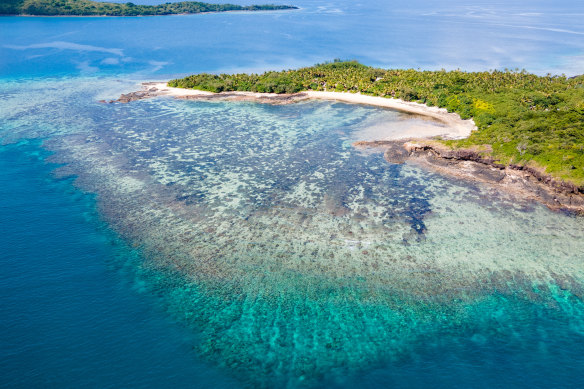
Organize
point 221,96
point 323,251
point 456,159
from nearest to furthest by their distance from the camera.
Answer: point 323,251, point 456,159, point 221,96

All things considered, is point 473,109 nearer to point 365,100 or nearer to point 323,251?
point 365,100

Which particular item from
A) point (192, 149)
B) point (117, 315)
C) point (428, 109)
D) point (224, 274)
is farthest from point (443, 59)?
point (117, 315)

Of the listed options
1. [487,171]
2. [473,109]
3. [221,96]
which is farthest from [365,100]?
[487,171]

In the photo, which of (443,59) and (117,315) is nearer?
(117,315)

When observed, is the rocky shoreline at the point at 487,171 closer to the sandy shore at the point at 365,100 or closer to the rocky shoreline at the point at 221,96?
the sandy shore at the point at 365,100

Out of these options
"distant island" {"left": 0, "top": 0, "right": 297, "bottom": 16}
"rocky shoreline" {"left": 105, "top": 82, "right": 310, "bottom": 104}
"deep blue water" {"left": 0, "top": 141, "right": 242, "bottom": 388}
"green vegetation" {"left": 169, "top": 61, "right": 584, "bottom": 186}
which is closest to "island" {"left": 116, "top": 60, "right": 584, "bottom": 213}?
"green vegetation" {"left": 169, "top": 61, "right": 584, "bottom": 186}

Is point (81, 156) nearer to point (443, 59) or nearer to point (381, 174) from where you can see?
point (381, 174)

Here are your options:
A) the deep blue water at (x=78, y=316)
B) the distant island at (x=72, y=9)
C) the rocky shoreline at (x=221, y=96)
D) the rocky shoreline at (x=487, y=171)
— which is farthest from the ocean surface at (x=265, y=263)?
the distant island at (x=72, y=9)
